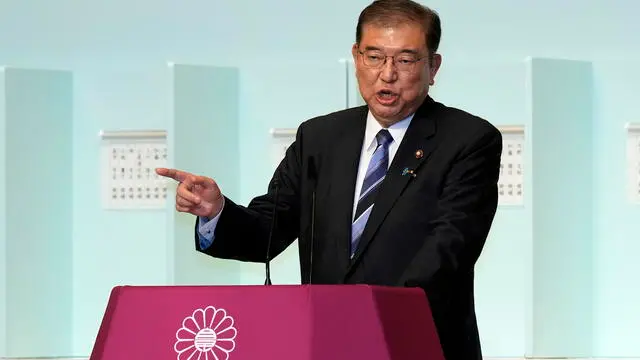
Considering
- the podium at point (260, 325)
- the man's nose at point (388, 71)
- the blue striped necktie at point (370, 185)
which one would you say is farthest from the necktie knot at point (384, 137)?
the podium at point (260, 325)

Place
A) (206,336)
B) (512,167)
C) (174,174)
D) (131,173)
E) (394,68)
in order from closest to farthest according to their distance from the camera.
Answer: (206,336) → (174,174) → (394,68) → (512,167) → (131,173)

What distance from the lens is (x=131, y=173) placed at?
4.89 meters

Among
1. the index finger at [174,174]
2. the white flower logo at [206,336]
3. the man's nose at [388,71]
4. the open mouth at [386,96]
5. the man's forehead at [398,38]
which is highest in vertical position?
the man's forehead at [398,38]

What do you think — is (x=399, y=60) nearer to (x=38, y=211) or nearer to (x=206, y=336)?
(x=206, y=336)

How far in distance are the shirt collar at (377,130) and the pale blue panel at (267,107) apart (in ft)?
8.11

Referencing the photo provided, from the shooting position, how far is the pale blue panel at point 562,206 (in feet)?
14.7

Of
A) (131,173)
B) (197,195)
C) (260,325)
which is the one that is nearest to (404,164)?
(197,195)

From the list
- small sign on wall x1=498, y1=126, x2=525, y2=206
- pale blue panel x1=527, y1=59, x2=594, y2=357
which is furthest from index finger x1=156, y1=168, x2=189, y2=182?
small sign on wall x1=498, y1=126, x2=525, y2=206

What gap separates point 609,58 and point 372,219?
2.81 m

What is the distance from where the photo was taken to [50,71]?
15.9 feet

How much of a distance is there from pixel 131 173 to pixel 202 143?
0.43 metres

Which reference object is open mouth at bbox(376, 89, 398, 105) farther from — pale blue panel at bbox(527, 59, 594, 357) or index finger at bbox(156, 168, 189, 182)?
pale blue panel at bbox(527, 59, 594, 357)

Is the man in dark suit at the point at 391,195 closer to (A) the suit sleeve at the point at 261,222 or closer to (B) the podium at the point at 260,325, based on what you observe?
(A) the suit sleeve at the point at 261,222

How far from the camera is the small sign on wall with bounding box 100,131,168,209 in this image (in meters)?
4.87
